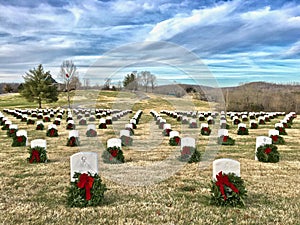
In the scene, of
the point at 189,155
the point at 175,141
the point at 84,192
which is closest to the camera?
the point at 84,192

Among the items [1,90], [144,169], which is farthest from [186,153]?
[1,90]

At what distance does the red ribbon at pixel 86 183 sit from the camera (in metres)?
6.89

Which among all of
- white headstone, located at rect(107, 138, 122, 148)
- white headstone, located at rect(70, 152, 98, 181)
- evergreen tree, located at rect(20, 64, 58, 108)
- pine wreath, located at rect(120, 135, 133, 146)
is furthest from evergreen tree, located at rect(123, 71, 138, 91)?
evergreen tree, located at rect(20, 64, 58, 108)

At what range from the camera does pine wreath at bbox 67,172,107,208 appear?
271 inches

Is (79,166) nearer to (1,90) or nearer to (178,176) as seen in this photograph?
(178,176)

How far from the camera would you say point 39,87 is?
1970 inches

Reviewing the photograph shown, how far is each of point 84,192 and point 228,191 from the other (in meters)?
2.99

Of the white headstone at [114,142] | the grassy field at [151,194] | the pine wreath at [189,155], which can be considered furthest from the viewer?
the pine wreath at [189,155]

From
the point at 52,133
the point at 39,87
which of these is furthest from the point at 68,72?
the point at 52,133

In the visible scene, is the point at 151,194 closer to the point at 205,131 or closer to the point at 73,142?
the point at 73,142

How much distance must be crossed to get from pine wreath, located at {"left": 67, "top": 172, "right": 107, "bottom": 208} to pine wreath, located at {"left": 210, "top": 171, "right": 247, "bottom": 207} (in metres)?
2.41

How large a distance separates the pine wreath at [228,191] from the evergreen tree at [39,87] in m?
46.2

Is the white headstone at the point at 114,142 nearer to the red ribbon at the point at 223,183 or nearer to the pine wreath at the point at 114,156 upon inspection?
the pine wreath at the point at 114,156

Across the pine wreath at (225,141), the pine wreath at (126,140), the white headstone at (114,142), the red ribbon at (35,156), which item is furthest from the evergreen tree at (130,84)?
the red ribbon at (35,156)
